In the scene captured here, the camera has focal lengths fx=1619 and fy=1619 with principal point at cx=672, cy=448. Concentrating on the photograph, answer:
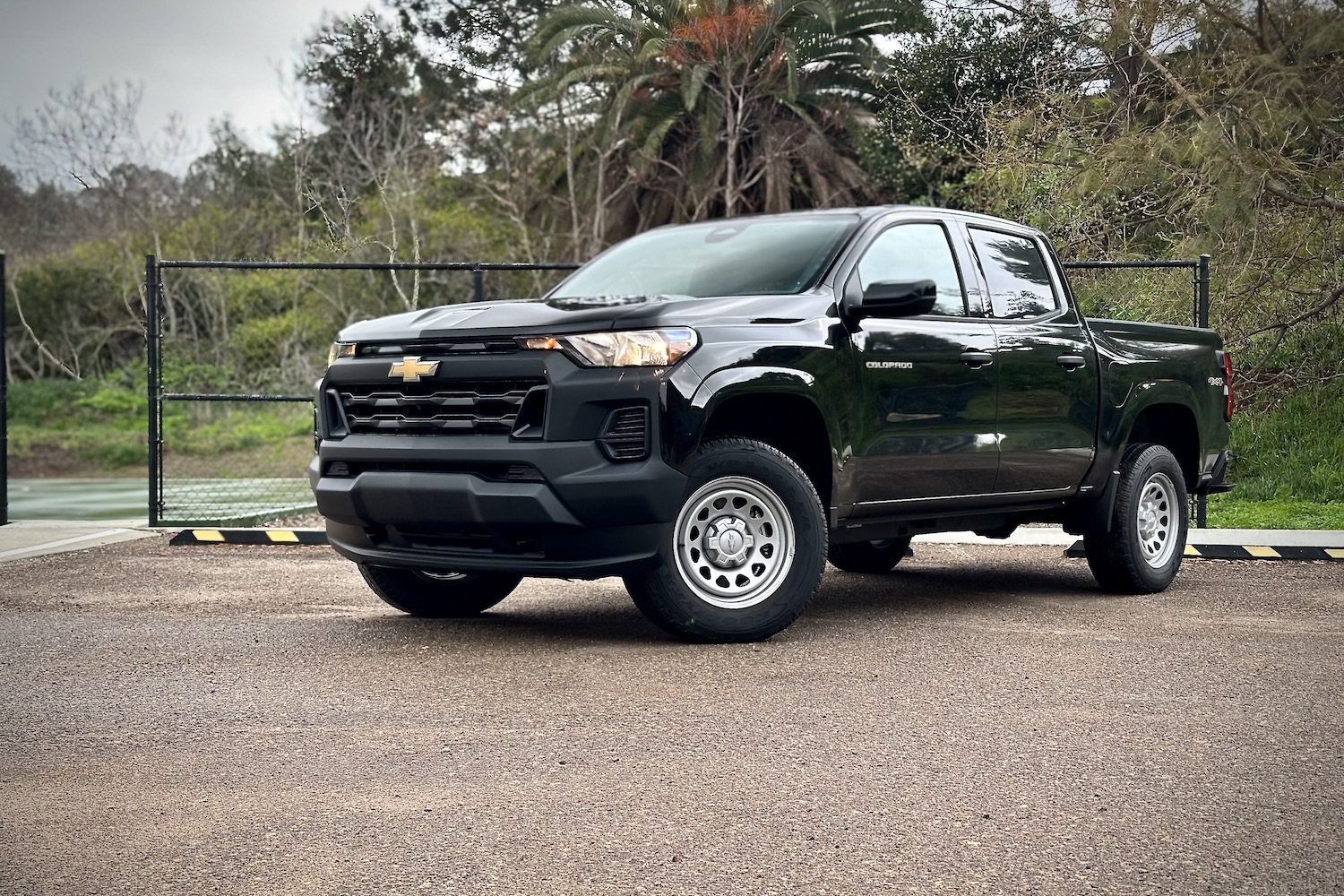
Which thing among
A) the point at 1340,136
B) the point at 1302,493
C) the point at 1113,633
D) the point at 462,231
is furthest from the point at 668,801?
the point at 462,231

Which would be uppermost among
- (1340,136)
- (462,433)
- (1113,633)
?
(1340,136)

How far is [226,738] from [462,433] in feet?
6.55

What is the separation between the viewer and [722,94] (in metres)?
26.7

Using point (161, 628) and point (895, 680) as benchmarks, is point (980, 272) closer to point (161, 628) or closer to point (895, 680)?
point (895, 680)

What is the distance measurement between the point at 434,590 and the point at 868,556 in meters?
3.32

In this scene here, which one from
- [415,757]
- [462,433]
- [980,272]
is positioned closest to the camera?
[415,757]

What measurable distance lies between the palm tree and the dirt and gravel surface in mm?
18299

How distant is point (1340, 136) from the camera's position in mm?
13672

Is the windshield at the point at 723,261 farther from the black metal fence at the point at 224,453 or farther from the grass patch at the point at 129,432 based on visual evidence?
the grass patch at the point at 129,432

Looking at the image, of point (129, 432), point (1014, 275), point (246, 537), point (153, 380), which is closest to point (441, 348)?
point (1014, 275)

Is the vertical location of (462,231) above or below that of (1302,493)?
above

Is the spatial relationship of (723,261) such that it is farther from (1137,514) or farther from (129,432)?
(129,432)

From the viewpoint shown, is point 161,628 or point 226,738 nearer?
point 226,738

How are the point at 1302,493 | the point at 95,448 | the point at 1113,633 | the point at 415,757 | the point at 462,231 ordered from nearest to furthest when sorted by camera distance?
1. the point at 415,757
2. the point at 1113,633
3. the point at 1302,493
4. the point at 95,448
5. the point at 462,231
